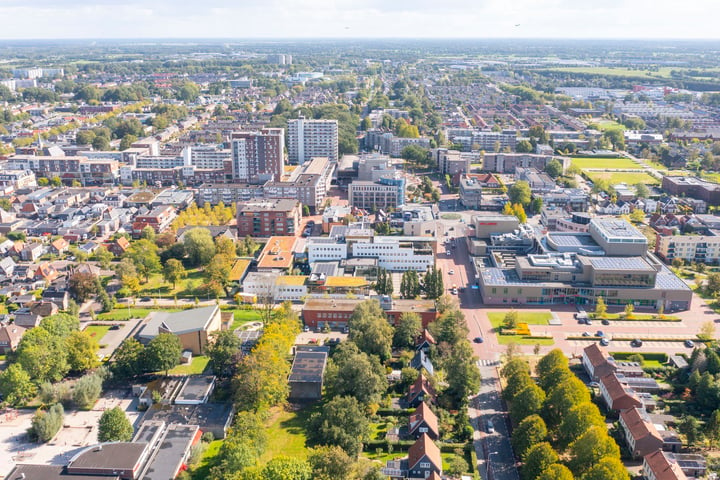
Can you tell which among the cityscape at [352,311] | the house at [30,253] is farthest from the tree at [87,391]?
the house at [30,253]

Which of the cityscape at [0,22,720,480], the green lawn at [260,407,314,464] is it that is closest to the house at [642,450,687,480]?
the cityscape at [0,22,720,480]

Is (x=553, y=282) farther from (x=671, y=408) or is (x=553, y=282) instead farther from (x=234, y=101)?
(x=234, y=101)

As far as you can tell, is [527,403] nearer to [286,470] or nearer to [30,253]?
[286,470]

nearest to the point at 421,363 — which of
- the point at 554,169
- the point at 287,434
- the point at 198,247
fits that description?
the point at 287,434

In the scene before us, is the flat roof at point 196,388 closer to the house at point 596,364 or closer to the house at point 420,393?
the house at point 420,393

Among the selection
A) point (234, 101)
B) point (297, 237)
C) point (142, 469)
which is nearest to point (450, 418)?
point (142, 469)
